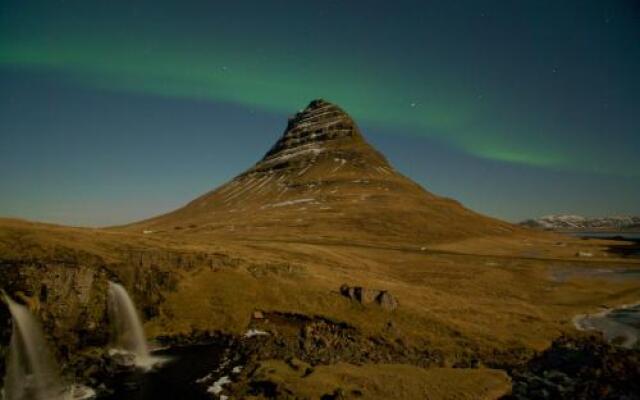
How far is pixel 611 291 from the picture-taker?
259 feet

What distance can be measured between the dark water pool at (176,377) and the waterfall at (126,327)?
1730 millimetres

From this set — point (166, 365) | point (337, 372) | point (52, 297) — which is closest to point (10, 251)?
point (52, 297)

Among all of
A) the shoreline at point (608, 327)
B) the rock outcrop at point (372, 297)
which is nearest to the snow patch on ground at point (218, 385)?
the rock outcrop at point (372, 297)

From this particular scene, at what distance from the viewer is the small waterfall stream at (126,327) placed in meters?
41.3

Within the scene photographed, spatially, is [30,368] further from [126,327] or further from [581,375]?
[581,375]

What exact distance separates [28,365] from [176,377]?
11961mm

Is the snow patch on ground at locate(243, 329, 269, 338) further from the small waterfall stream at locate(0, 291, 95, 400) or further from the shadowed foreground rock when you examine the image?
the shadowed foreground rock

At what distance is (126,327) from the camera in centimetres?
4322

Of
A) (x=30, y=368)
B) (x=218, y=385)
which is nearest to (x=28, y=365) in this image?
(x=30, y=368)

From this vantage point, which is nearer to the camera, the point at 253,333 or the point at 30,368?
the point at 30,368

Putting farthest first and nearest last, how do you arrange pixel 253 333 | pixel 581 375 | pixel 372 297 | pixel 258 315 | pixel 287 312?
pixel 372 297 → pixel 287 312 → pixel 258 315 → pixel 253 333 → pixel 581 375

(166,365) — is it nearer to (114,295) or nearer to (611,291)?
(114,295)

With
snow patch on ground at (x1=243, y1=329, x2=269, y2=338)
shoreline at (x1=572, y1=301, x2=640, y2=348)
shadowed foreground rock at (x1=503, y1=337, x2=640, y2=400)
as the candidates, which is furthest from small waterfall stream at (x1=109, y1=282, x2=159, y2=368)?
shoreline at (x1=572, y1=301, x2=640, y2=348)

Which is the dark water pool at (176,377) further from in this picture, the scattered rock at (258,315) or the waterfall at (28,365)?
the scattered rock at (258,315)
